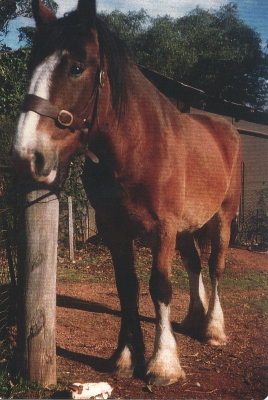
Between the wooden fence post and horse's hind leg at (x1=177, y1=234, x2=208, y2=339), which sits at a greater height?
the wooden fence post

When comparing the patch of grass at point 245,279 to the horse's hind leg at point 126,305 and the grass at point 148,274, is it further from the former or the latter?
the horse's hind leg at point 126,305

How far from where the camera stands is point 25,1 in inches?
105

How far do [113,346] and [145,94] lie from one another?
68.2 inches

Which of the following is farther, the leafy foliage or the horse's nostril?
the leafy foliage

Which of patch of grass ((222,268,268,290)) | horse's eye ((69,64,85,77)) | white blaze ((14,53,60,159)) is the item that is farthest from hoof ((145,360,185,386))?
horse's eye ((69,64,85,77))

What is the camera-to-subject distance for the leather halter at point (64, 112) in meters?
2.10

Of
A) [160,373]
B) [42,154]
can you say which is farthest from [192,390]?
[42,154]

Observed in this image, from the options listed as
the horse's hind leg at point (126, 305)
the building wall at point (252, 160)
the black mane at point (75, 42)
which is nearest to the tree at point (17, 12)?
the black mane at point (75, 42)

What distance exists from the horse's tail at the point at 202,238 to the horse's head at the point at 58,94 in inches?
68.9

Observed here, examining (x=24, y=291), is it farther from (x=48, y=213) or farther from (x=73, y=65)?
(x=73, y=65)

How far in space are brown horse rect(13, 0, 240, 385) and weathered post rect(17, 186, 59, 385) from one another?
17cm

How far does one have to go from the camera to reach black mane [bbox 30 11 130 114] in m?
2.19

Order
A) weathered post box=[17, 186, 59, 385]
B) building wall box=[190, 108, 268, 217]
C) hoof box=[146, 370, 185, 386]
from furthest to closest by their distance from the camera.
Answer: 1. building wall box=[190, 108, 268, 217]
2. hoof box=[146, 370, 185, 386]
3. weathered post box=[17, 186, 59, 385]

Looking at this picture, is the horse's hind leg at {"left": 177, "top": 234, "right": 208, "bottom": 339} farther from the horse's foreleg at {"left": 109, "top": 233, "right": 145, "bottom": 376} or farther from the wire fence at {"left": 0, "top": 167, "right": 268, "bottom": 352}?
the horse's foreleg at {"left": 109, "top": 233, "right": 145, "bottom": 376}
